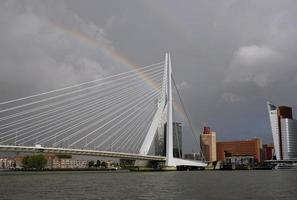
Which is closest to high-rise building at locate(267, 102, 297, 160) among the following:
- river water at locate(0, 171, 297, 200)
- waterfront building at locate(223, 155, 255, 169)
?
waterfront building at locate(223, 155, 255, 169)

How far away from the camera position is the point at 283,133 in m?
162

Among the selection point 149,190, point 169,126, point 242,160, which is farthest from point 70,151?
point 242,160

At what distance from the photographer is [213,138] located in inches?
6560

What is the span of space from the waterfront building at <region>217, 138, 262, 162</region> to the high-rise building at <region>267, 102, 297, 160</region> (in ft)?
45.9

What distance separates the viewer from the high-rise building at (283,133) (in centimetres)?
16062

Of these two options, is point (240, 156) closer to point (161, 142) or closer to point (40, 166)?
point (40, 166)

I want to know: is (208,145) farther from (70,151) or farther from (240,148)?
(70,151)

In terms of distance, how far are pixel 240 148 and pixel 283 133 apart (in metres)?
23.4

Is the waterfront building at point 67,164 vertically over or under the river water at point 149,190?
over

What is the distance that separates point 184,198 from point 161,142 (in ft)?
181

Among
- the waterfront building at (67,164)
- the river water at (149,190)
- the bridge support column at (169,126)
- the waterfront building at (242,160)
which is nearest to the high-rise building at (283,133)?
the waterfront building at (242,160)

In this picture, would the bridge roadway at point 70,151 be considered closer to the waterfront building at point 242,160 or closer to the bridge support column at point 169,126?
the bridge support column at point 169,126

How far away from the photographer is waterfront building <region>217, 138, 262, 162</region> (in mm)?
176075

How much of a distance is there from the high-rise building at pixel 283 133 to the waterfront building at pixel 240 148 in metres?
14.0
